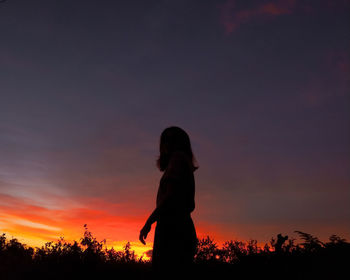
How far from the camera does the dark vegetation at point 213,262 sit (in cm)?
546

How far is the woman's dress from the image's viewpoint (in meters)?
4.27

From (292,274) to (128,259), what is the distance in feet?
14.6

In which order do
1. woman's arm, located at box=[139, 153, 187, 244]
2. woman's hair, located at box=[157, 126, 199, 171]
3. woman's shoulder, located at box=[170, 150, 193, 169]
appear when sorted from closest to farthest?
woman's arm, located at box=[139, 153, 187, 244]
woman's shoulder, located at box=[170, 150, 193, 169]
woman's hair, located at box=[157, 126, 199, 171]

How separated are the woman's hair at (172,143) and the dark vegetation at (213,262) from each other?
8.30 feet

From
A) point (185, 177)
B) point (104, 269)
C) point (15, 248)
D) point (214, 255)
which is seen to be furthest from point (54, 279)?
point (15, 248)

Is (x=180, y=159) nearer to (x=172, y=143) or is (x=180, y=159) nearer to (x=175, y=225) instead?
(x=172, y=143)

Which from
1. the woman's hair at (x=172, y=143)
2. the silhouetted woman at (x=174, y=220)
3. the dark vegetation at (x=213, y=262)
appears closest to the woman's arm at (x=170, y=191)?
the silhouetted woman at (x=174, y=220)

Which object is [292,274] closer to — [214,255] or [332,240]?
[332,240]

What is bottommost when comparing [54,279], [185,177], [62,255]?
[54,279]

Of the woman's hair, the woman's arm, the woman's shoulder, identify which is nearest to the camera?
the woman's arm

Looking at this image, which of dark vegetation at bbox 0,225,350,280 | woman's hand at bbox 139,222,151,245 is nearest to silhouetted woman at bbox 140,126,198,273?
woman's hand at bbox 139,222,151,245

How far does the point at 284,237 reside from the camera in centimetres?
684

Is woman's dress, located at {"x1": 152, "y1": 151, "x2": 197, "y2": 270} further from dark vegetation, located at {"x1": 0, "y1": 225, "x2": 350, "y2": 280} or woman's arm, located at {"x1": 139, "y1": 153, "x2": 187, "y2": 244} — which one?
dark vegetation, located at {"x1": 0, "y1": 225, "x2": 350, "y2": 280}

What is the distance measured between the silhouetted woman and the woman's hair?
0.36m
